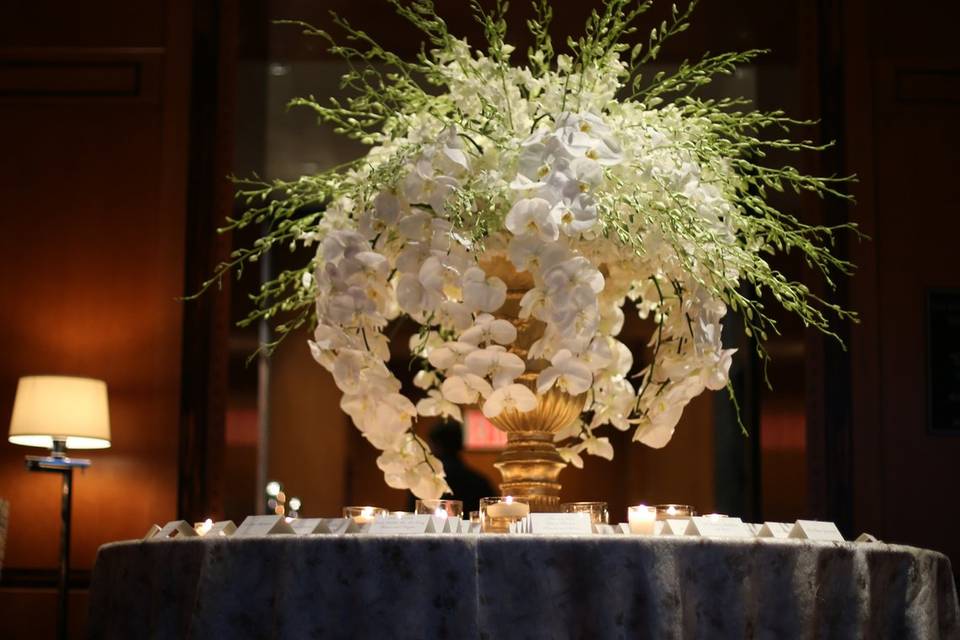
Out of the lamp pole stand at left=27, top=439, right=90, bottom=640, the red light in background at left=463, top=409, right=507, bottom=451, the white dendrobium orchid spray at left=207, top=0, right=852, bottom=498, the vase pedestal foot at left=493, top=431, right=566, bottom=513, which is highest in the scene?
the white dendrobium orchid spray at left=207, top=0, right=852, bottom=498

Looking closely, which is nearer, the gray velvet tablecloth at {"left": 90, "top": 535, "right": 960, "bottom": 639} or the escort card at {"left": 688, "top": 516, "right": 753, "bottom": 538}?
the gray velvet tablecloth at {"left": 90, "top": 535, "right": 960, "bottom": 639}

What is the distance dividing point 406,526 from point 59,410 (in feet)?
8.07

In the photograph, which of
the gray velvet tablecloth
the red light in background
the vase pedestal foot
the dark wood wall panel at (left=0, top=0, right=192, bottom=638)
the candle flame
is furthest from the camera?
the red light in background

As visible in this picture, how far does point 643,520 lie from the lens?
1.93 metres

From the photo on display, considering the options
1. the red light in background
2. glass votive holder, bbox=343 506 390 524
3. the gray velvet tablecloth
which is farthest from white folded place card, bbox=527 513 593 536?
the red light in background

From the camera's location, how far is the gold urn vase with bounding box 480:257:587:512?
234cm

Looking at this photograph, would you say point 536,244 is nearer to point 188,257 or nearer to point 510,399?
point 510,399

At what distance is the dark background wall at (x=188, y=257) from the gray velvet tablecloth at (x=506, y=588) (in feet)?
8.75

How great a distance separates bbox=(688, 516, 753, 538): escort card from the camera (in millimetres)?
1777

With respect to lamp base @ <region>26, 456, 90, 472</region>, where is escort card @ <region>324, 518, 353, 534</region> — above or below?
below

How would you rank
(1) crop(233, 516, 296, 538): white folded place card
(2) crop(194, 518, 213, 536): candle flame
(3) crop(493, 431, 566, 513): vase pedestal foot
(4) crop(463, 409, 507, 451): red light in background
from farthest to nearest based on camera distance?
1. (4) crop(463, 409, 507, 451): red light in background
2. (3) crop(493, 431, 566, 513): vase pedestal foot
3. (2) crop(194, 518, 213, 536): candle flame
4. (1) crop(233, 516, 296, 538): white folded place card

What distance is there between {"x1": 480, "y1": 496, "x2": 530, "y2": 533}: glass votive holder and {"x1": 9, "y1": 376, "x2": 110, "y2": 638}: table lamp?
229 cm

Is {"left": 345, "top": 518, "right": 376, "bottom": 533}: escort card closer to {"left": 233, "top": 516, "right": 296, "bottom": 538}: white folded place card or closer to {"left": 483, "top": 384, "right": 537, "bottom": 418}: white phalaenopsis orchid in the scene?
{"left": 233, "top": 516, "right": 296, "bottom": 538}: white folded place card

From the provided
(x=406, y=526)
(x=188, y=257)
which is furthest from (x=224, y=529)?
(x=188, y=257)
